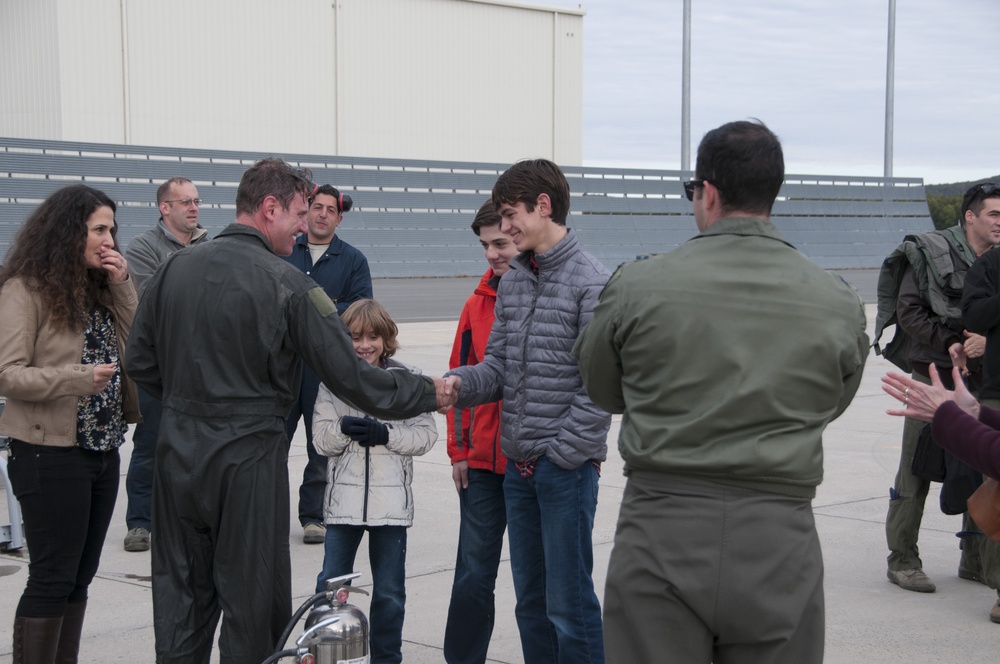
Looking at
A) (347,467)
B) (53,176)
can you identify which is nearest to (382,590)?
(347,467)

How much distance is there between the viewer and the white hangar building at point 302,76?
37.2 metres

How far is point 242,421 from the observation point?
360 centimetres

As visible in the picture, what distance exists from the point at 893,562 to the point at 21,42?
1473 inches

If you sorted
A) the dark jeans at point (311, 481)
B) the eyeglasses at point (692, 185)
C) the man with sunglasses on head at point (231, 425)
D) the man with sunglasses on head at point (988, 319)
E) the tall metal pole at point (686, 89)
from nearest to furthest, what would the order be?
the eyeglasses at point (692, 185) < the man with sunglasses on head at point (231, 425) < the man with sunglasses on head at point (988, 319) < the dark jeans at point (311, 481) < the tall metal pole at point (686, 89)

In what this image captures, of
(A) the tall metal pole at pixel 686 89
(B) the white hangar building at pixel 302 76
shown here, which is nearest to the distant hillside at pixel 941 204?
(B) the white hangar building at pixel 302 76

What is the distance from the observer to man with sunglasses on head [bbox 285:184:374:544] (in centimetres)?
694

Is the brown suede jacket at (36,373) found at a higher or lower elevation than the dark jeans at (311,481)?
higher

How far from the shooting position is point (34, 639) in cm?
420

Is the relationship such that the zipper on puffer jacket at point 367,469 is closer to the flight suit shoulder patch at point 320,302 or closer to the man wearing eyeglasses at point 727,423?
the flight suit shoulder patch at point 320,302

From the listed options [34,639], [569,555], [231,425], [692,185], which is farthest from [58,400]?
[692,185]

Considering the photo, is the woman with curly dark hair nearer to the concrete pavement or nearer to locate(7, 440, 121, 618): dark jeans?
locate(7, 440, 121, 618): dark jeans

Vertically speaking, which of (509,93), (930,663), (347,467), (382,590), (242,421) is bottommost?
(930,663)

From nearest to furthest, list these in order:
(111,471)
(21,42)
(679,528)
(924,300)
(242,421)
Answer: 1. (679,528)
2. (242,421)
3. (111,471)
4. (924,300)
5. (21,42)

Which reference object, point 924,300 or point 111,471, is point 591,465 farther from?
point 924,300
